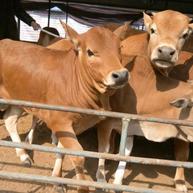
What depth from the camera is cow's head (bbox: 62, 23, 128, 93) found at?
3.96 metres

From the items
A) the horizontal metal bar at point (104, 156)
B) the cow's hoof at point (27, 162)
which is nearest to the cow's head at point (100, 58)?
the horizontal metal bar at point (104, 156)

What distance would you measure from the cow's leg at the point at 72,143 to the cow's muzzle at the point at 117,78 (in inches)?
28.7

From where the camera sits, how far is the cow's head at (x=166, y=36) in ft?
15.4

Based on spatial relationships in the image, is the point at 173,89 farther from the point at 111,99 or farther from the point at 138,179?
the point at 138,179

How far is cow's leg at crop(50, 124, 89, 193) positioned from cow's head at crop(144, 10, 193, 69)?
1.16 m

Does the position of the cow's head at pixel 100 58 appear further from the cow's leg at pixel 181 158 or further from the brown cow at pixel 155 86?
the cow's leg at pixel 181 158

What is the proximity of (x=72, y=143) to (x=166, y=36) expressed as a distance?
4.96ft

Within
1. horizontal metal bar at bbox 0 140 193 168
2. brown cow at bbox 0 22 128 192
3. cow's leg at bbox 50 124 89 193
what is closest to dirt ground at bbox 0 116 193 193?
cow's leg at bbox 50 124 89 193

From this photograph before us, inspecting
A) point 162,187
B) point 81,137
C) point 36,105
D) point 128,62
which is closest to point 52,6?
point 81,137

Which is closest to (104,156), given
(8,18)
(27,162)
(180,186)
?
(180,186)

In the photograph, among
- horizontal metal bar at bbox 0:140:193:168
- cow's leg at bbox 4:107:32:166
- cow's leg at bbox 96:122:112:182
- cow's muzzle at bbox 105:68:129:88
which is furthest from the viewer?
cow's leg at bbox 4:107:32:166

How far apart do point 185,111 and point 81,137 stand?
2.08 meters

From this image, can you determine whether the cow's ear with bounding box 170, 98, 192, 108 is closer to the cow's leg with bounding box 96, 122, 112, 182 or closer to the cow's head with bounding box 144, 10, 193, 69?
the cow's head with bounding box 144, 10, 193, 69

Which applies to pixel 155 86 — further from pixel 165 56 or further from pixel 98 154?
pixel 98 154
